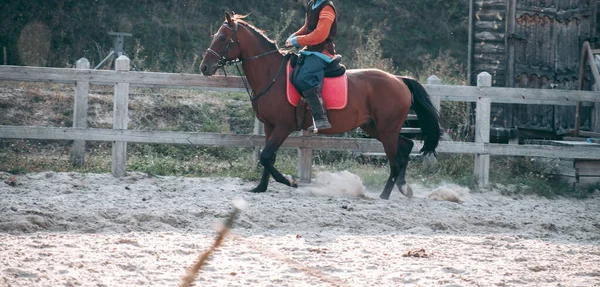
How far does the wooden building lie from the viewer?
41.2ft

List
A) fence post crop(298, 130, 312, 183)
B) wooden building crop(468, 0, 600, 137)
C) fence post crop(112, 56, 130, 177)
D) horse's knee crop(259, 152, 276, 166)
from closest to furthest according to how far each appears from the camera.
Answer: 1. horse's knee crop(259, 152, 276, 166)
2. fence post crop(112, 56, 130, 177)
3. fence post crop(298, 130, 312, 183)
4. wooden building crop(468, 0, 600, 137)

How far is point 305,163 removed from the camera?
9625 mm

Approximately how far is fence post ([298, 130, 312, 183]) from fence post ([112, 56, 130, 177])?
229 centimetres

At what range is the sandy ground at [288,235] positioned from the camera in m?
4.91

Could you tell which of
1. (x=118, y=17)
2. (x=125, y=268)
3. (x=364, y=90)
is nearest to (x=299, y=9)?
(x=118, y=17)

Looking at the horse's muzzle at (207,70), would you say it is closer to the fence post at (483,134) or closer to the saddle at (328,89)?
the saddle at (328,89)

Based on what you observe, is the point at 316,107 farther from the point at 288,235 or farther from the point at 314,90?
the point at 288,235

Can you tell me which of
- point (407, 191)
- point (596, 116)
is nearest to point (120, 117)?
point (407, 191)

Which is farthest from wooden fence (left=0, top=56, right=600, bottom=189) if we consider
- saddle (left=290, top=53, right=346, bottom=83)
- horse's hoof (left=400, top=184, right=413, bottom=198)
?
saddle (left=290, top=53, right=346, bottom=83)

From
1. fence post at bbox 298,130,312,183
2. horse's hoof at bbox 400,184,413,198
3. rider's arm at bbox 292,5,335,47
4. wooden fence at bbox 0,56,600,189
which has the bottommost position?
horse's hoof at bbox 400,184,413,198

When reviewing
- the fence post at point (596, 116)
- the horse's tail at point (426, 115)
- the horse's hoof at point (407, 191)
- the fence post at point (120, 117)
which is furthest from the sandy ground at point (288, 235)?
the fence post at point (596, 116)

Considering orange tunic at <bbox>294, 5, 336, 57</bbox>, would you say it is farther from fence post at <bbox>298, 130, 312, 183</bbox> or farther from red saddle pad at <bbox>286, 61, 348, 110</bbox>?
fence post at <bbox>298, 130, 312, 183</bbox>

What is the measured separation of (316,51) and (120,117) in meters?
2.77

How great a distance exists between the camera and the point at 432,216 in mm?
7824
